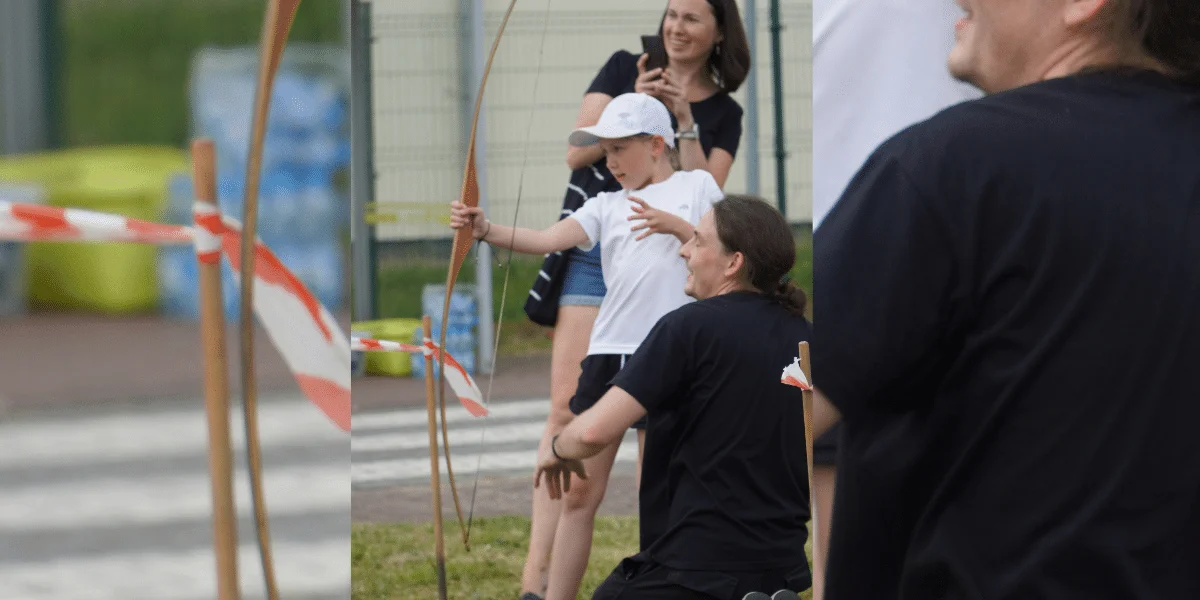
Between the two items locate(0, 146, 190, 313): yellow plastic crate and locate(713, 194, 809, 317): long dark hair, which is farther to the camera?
locate(713, 194, 809, 317): long dark hair

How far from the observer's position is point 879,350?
1.11 meters

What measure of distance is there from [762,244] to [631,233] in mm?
209

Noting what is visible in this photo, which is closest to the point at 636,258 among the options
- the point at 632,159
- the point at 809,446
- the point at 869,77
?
the point at 632,159

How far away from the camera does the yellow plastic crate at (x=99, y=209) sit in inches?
39.7

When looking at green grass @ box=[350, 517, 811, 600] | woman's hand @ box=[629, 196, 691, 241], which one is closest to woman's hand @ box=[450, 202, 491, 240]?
woman's hand @ box=[629, 196, 691, 241]

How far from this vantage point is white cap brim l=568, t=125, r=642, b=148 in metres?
2.27

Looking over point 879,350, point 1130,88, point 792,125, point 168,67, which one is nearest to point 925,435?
point 879,350

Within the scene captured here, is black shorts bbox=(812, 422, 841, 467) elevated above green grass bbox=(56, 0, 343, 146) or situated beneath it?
situated beneath

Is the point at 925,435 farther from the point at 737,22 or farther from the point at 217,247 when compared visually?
the point at 737,22

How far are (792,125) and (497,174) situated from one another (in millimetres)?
460

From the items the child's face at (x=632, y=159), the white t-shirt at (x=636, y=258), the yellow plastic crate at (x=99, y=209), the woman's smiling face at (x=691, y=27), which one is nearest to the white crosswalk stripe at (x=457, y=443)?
the white t-shirt at (x=636, y=258)

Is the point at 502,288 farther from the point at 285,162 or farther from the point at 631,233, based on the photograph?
the point at 285,162

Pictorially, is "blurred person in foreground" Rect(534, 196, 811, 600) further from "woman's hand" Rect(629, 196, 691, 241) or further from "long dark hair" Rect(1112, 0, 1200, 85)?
"long dark hair" Rect(1112, 0, 1200, 85)

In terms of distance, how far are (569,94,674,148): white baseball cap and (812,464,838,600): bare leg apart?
0.62m
